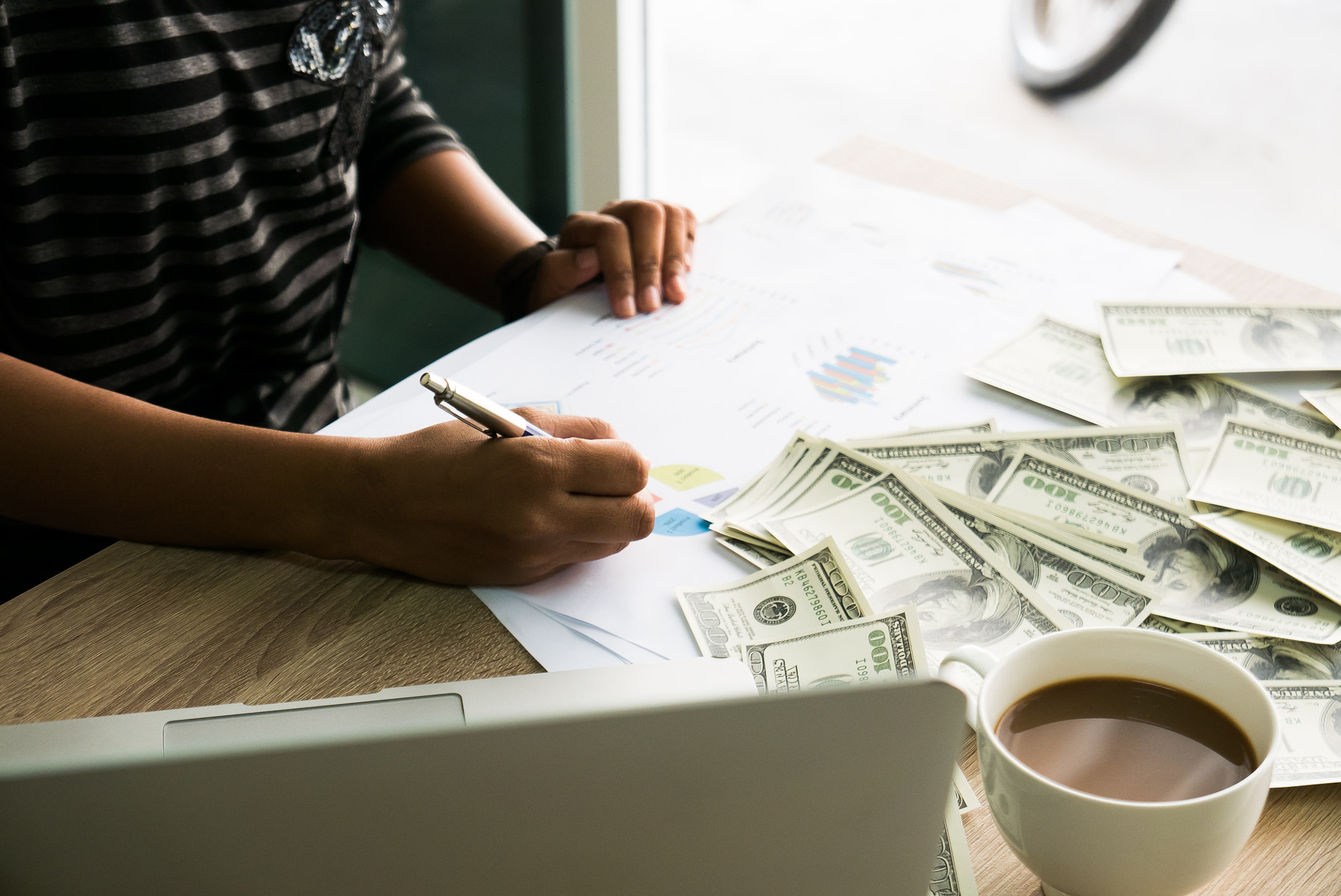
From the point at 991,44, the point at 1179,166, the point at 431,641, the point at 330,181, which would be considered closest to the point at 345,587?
the point at 431,641

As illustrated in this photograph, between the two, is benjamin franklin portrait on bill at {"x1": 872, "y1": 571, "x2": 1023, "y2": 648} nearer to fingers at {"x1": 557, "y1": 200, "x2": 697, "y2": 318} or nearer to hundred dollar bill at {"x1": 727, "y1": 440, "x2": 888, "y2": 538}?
hundred dollar bill at {"x1": 727, "y1": 440, "x2": 888, "y2": 538}

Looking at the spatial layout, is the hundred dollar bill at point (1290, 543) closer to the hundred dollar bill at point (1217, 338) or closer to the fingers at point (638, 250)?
the hundred dollar bill at point (1217, 338)

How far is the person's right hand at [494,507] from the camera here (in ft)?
2.30

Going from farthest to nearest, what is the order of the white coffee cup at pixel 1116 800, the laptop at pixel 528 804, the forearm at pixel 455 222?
the forearm at pixel 455 222 < the white coffee cup at pixel 1116 800 < the laptop at pixel 528 804

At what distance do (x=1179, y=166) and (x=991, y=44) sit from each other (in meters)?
0.83

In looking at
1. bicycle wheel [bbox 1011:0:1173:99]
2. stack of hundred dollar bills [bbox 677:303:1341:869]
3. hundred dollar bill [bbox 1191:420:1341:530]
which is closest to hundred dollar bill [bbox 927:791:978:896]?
stack of hundred dollar bills [bbox 677:303:1341:869]

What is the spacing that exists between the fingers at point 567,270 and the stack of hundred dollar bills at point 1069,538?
361mm

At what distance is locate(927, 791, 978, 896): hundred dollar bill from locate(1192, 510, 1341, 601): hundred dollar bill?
0.31m

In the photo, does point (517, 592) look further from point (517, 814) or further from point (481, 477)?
point (517, 814)

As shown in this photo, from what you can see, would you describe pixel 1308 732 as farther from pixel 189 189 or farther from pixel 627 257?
pixel 189 189

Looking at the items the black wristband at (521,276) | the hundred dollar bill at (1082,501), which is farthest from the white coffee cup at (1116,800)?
the black wristband at (521,276)

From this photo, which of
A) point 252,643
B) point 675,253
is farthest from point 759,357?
point 252,643

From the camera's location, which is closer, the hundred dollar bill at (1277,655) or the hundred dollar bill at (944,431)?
the hundred dollar bill at (1277,655)

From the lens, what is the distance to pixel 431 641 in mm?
673
